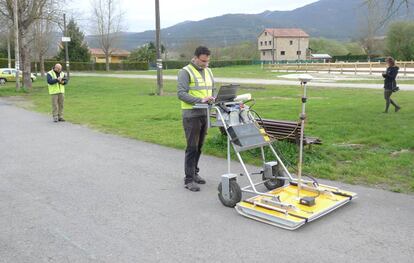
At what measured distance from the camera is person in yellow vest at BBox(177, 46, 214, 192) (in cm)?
616

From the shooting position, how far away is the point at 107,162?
8406 millimetres

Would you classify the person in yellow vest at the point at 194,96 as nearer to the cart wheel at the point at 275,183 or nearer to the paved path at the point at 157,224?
the paved path at the point at 157,224

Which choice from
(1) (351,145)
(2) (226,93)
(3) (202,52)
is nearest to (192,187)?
(2) (226,93)

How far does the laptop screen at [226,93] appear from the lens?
5.87 m

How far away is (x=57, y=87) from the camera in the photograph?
46.3 ft

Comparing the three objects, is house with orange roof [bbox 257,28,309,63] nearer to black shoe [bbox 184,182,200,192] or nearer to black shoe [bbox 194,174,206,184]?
black shoe [bbox 194,174,206,184]

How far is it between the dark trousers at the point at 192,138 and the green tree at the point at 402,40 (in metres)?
61.1

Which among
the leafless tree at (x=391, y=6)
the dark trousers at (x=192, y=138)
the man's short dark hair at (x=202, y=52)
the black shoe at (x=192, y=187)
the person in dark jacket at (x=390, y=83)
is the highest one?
the leafless tree at (x=391, y=6)

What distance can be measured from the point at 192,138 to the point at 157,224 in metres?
1.64

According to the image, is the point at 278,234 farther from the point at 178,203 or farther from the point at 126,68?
the point at 126,68

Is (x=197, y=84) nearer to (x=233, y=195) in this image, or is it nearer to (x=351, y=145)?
(x=233, y=195)

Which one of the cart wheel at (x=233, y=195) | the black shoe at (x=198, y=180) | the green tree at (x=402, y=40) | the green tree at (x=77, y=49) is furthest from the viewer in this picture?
the green tree at (x=77, y=49)

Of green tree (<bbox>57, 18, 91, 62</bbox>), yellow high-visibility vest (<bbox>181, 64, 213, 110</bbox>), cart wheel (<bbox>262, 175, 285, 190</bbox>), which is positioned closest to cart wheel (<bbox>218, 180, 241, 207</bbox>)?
cart wheel (<bbox>262, 175, 285, 190</bbox>)

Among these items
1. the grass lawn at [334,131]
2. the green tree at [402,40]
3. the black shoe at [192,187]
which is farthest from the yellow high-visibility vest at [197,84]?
the green tree at [402,40]
